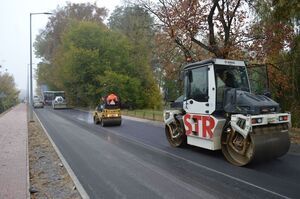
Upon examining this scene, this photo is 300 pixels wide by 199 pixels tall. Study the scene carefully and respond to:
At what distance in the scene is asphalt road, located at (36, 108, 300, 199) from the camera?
7312 mm

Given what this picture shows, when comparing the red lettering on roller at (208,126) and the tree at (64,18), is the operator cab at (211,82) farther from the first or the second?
the tree at (64,18)

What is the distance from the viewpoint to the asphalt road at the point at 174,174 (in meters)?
7.31

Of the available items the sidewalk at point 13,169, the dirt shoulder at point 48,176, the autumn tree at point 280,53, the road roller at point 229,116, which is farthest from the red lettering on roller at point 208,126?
the autumn tree at point 280,53

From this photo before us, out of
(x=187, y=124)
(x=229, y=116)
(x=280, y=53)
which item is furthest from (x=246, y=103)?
(x=280, y=53)

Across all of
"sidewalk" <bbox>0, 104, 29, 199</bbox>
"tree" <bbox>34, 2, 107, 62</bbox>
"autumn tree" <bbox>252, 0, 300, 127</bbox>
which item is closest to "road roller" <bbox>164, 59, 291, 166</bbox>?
"sidewalk" <bbox>0, 104, 29, 199</bbox>

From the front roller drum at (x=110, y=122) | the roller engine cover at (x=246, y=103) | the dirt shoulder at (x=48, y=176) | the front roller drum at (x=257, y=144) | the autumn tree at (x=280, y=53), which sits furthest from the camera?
the front roller drum at (x=110, y=122)

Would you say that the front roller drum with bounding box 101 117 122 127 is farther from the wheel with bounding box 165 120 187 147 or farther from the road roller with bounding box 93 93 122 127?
the wheel with bounding box 165 120 187 147

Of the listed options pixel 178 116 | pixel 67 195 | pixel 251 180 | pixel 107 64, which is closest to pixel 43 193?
pixel 67 195

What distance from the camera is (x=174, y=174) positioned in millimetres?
8891

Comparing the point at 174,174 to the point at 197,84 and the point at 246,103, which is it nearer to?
the point at 246,103

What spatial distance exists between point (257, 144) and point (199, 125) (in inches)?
94.0

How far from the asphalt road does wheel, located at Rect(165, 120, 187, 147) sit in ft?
0.98

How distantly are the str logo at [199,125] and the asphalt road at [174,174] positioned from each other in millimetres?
721

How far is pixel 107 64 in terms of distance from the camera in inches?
1896
